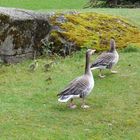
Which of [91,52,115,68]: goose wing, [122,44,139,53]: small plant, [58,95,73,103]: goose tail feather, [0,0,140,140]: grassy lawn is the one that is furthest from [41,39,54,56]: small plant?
[58,95,73,103]: goose tail feather

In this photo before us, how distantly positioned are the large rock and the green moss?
0.71 m

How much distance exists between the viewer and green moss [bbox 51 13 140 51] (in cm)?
1884

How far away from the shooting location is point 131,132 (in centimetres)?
1138

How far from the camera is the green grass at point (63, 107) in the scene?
36.8 feet

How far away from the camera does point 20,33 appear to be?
17781mm

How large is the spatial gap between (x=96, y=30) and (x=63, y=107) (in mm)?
7421

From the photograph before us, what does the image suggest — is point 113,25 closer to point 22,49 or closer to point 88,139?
point 22,49

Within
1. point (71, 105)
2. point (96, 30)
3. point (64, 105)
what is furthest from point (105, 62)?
point (96, 30)

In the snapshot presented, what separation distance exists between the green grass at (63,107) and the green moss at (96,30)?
2.01 metres

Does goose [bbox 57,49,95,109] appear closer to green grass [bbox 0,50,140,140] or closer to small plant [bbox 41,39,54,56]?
green grass [bbox 0,50,140,140]

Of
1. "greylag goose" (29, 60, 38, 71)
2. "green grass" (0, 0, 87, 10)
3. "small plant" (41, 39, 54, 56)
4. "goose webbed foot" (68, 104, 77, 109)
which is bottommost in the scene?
"green grass" (0, 0, 87, 10)

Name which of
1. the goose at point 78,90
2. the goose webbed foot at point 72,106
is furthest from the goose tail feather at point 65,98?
the goose webbed foot at point 72,106

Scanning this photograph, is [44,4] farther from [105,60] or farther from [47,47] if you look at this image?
[105,60]

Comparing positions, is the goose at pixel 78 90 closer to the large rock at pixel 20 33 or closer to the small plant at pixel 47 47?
the large rock at pixel 20 33
